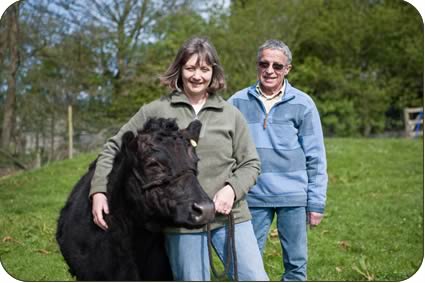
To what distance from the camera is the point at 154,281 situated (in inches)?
149

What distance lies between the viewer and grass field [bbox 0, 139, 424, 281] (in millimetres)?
6234

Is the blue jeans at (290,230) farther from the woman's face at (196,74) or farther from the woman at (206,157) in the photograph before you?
the woman's face at (196,74)

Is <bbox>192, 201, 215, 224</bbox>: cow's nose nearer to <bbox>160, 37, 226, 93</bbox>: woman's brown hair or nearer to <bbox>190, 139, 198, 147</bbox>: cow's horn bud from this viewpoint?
<bbox>190, 139, 198, 147</bbox>: cow's horn bud

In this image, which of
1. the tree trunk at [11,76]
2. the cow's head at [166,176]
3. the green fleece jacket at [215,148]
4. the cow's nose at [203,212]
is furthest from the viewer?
the tree trunk at [11,76]

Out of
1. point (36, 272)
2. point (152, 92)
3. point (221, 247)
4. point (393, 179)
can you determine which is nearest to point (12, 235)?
point (36, 272)

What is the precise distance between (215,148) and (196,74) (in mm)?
490

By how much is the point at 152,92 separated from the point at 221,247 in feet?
54.1

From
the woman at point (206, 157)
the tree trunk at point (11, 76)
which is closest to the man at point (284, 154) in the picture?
the woman at point (206, 157)

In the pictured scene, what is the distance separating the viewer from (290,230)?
14.0ft

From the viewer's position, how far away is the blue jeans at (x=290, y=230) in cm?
424

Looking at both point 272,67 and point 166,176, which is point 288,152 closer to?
point 272,67

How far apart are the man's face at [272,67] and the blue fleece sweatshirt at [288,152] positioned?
14 centimetres

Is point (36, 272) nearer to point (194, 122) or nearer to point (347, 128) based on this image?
point (194, 122)

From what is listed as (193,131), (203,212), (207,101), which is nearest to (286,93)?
(207,101)
